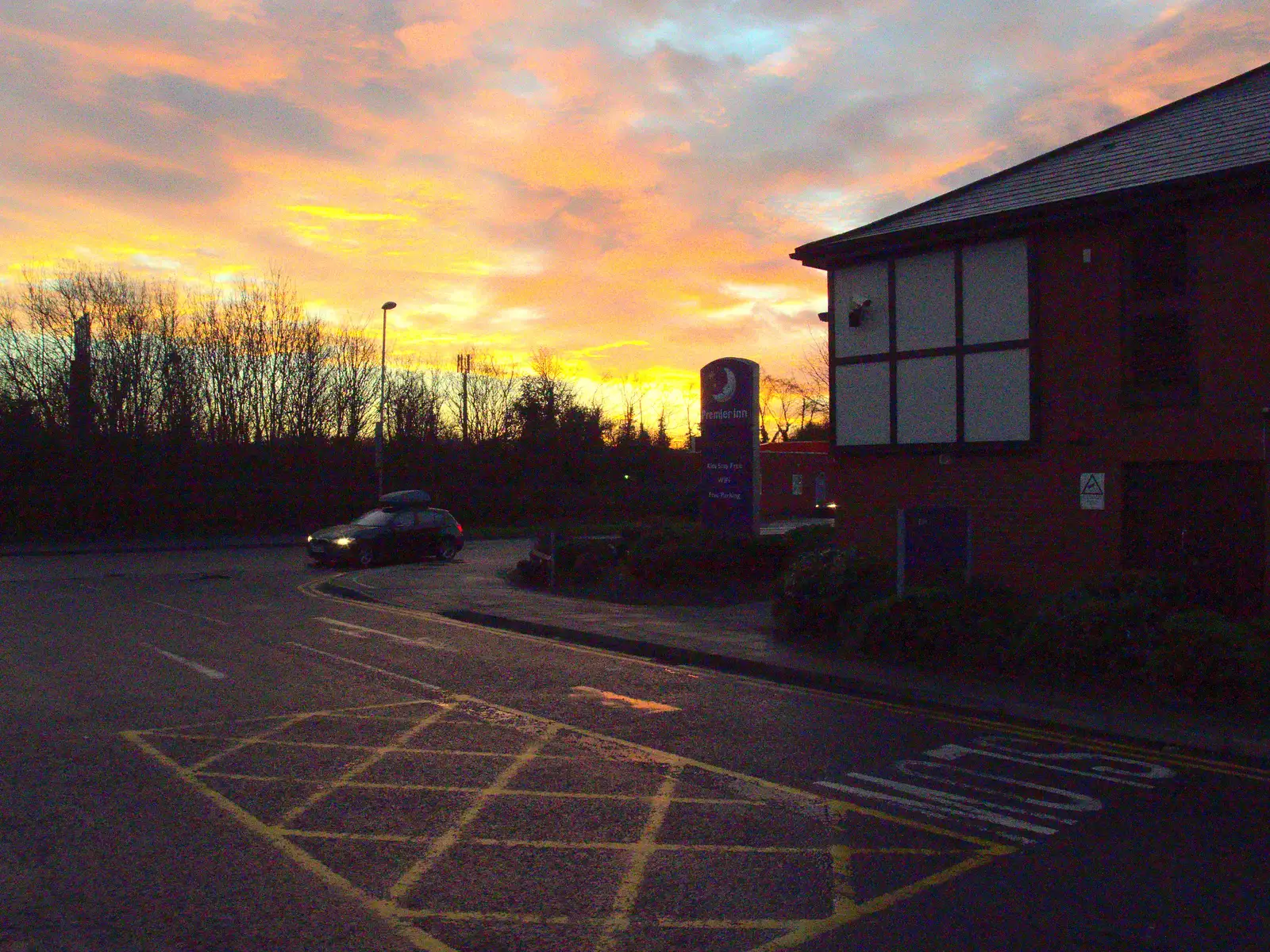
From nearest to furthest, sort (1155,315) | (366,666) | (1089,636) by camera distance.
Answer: (1089,636)
(366,666)
(1155,315)

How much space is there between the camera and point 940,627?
11.4m

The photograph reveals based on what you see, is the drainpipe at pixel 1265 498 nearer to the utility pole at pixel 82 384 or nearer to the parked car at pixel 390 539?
the parked car at pixel 390 539

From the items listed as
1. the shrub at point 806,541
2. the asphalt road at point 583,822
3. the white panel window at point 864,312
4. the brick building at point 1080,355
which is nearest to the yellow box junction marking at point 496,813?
the asphalt road at point 583,822

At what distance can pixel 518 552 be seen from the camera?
32812mm

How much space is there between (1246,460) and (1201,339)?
1.68 metres

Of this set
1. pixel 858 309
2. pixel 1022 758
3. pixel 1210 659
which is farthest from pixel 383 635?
pixel 1210 659

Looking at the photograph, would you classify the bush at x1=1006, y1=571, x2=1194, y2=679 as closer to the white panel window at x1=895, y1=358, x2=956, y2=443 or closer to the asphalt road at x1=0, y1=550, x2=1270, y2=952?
the asphalt road at x1=0, y1=550, x2=1270, y2=952

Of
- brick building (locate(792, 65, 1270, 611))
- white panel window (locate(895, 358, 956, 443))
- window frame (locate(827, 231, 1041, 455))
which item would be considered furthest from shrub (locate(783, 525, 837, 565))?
white panel window (locate(895, 358, 956, 443))

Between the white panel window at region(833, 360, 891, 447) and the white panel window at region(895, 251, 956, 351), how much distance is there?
653 mm

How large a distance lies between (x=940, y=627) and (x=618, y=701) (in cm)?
378

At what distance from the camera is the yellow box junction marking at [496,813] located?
4.74 metres

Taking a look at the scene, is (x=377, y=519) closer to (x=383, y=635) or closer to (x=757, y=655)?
(x=383, y=635)

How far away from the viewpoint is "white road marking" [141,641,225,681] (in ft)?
36.0

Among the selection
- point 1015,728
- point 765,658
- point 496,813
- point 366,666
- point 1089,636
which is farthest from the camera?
point 765,658
